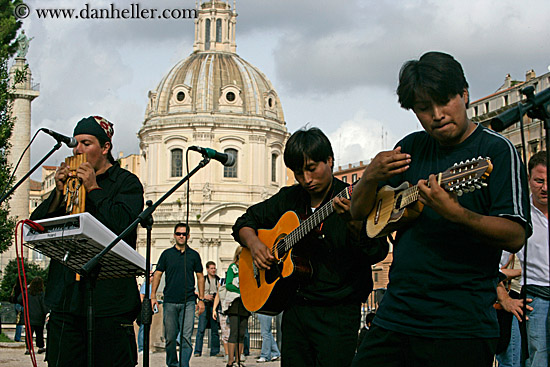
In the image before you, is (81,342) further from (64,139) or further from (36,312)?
(36,312)

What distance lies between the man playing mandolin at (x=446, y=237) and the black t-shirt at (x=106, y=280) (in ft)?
7.40

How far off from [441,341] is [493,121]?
94 centimetres

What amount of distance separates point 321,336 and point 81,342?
162 cm

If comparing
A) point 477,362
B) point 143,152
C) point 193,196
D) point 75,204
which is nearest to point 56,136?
point 75,204

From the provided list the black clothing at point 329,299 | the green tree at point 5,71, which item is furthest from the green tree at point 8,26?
the black clothing at point 329,299

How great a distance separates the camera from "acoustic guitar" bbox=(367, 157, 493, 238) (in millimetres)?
3174

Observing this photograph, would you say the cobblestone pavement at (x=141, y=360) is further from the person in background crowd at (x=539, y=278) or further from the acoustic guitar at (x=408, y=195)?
the acoustic guitar at (x=408, y=195)

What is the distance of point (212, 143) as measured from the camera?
239ft

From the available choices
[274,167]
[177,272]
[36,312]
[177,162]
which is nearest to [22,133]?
[177,162]

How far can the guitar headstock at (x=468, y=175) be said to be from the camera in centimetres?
315

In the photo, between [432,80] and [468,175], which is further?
[432,80]

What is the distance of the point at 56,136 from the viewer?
5.96m

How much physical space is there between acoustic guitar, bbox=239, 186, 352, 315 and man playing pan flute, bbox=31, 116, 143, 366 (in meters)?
0.85

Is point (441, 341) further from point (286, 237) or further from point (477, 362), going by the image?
point (286, 237)
